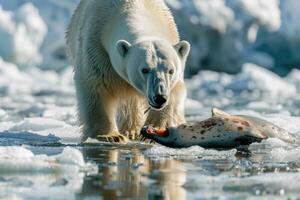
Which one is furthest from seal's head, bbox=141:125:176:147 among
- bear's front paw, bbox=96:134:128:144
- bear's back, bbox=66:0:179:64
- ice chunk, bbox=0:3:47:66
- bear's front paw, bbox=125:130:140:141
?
ice chunk, bbox=0:3:47:66

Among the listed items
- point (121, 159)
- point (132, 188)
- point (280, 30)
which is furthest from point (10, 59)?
point (132, 188)

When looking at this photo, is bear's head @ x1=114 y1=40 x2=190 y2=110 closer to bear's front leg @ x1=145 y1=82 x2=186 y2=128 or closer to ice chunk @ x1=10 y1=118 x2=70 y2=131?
bear's front leg @ x1=145 y1=82 x2=186 y2=128

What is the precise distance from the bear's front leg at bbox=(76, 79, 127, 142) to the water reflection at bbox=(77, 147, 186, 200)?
1.27m

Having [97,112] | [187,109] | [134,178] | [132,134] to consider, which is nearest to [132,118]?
[132,134]

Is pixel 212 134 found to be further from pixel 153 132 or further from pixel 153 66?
pixel 153 66

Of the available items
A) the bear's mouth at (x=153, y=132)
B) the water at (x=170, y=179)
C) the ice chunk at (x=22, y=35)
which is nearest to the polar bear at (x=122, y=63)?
the bear's mouth at (x=153, y=132)

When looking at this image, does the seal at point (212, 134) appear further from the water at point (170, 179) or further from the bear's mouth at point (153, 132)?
the water at point (170, 179)

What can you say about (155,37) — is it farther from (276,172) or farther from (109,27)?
(276,172)

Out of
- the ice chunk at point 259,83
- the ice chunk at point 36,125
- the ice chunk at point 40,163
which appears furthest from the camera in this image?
the ice chunk at point 259,83

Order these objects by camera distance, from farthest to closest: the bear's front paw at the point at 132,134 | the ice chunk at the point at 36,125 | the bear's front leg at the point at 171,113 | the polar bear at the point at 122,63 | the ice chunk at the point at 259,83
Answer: the ice chunk at the point at 259,83 < the ice chunk at the point at 36,125 < the bear's front paw at the point at 132,134 < the bear's front leg at the point at 171,113 < the polar bear at the point at 122,63

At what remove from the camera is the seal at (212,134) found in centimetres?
598

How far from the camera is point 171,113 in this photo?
6.77m

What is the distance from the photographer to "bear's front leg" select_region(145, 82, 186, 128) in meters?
6.75

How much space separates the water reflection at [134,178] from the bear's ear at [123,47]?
41.0 inches
